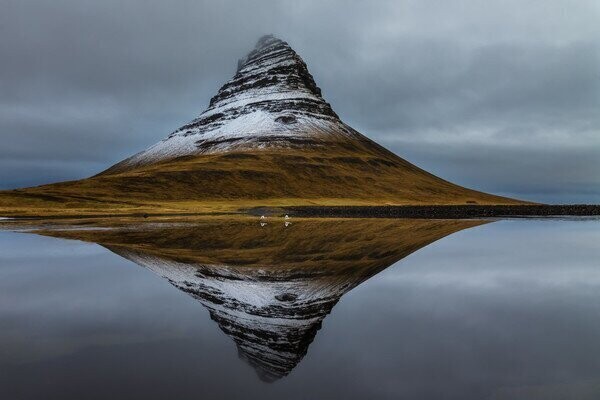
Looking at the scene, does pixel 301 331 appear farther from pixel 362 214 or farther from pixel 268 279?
pixel 362 214

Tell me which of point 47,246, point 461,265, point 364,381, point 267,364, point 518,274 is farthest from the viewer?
point 47,246

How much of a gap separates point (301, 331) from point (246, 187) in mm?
146430

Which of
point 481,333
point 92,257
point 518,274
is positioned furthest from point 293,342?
point 92,257

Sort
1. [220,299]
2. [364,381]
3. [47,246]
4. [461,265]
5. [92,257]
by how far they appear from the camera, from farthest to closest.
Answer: [47,246] → [92,257] → [461,265] → [220,299] → [364,381]

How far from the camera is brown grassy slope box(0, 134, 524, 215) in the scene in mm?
114375

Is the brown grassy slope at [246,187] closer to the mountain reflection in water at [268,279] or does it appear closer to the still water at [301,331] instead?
the mountain reflection in water at [268,279]

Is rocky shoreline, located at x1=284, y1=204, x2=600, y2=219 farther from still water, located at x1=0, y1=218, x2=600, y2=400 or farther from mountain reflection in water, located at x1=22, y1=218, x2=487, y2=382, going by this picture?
still water, located at x1=0, y1=218, x2=600, y2=400

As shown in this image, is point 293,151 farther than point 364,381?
Yes

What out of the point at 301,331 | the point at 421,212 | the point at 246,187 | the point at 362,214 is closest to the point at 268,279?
the point at 301,331

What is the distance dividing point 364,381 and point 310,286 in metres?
7.74

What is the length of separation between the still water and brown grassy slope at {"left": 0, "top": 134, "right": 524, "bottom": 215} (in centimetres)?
9080

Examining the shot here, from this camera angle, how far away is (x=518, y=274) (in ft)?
57.2

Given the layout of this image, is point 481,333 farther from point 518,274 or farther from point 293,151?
point 293,151

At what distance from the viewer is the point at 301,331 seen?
9.48 m
